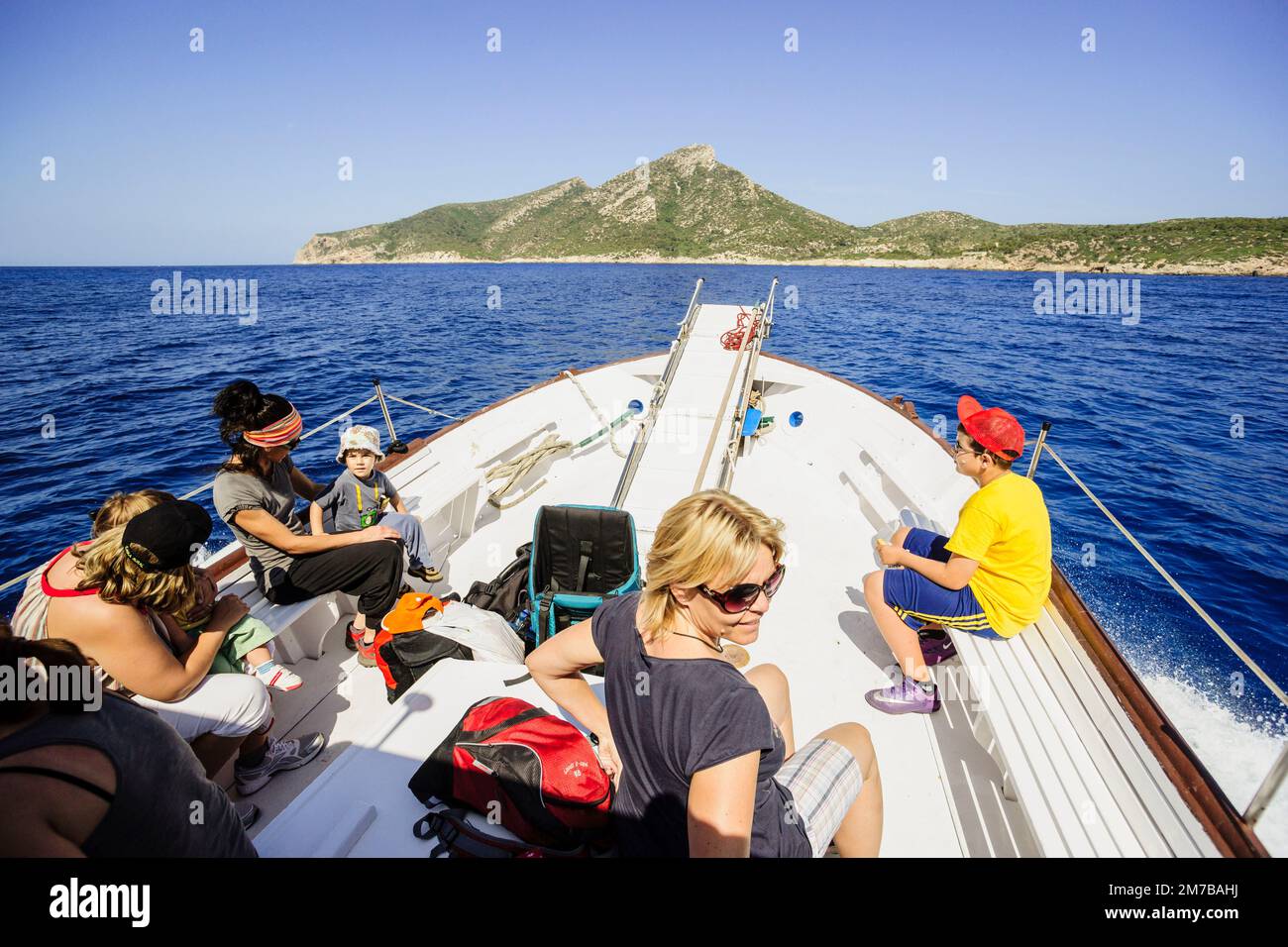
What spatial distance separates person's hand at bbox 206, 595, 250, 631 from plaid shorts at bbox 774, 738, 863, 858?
248cm

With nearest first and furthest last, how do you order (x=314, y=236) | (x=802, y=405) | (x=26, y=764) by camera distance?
(x=26, y=764), (x=802, y=405), (x=314, y=236)

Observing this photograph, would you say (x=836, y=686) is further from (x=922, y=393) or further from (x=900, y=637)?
(x=922, y=393)

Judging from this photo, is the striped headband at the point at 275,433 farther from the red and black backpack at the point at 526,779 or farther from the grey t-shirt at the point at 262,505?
the red and black backpack at the point at 526,779

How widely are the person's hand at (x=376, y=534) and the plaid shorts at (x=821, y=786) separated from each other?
2572mm

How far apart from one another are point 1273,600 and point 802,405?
5.71 metres

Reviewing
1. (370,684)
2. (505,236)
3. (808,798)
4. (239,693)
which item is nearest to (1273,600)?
(808,798)

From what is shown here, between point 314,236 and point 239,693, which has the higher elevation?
point 314,236

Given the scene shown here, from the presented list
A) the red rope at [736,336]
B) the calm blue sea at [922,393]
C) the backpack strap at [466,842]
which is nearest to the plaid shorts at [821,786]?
the backpack strap at [466,842]

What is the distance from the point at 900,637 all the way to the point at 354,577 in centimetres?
327

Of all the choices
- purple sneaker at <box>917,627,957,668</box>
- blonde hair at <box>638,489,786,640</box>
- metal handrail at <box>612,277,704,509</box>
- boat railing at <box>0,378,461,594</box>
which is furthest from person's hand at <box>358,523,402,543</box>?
purple sneaker at <box>917,627,957,668</box>

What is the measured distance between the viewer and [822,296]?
135ft

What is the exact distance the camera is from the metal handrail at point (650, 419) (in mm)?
4512

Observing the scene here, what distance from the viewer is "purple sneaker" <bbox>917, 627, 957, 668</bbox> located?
324cm
